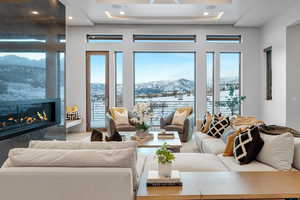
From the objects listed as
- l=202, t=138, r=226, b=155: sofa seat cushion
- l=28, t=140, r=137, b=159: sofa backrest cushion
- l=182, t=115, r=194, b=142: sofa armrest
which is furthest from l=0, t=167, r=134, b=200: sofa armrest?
l=182, t=115, r=194, b=142: sofa armrest

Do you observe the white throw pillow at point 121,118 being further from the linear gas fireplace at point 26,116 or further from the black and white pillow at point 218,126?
the black and white pillow at point 218,126

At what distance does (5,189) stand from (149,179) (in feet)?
3.06

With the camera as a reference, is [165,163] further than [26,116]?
No

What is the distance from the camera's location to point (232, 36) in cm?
799

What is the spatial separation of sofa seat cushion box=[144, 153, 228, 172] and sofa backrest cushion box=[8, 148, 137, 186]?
81 centimetres

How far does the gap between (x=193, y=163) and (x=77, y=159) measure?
1.46 metres

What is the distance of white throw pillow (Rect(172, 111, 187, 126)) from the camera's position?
6.44 meters

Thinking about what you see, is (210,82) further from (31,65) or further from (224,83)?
(31,65)

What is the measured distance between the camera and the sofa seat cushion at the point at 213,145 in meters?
3.52

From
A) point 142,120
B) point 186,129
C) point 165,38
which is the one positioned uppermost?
point 165,38

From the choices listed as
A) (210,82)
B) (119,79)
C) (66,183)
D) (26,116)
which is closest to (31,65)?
(26,116)

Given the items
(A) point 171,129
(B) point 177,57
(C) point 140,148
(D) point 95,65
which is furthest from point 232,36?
(C) point 140,148

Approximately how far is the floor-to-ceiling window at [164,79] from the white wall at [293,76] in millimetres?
2675

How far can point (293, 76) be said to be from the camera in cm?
627
